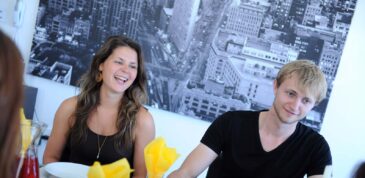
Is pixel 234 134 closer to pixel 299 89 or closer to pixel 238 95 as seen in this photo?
pixel 299 89

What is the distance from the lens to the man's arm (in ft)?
4.73

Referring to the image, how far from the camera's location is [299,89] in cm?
146

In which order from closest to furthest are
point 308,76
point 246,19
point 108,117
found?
point 308,76 < point 108,117 < point 246,19

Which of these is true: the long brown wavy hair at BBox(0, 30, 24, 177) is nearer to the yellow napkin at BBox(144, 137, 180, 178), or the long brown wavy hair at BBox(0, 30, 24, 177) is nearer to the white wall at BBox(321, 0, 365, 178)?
the yellow napkin at BBox(144, 137, 180, 178)

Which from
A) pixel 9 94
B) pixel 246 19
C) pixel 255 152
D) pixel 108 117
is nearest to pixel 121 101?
pixel 108 117

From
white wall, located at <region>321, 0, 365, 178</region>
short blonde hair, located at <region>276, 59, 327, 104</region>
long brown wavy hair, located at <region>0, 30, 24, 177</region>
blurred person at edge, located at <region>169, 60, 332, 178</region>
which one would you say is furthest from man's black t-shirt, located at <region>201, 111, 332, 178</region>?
long brown wavy hair, located at <region>0, 30, 24, 177</region>

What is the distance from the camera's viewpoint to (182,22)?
7.71 ft

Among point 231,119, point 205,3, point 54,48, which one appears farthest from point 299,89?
point 54,48

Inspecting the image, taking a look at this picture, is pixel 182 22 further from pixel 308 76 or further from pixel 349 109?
pixel 349 109

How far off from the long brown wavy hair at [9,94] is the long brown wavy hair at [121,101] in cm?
101

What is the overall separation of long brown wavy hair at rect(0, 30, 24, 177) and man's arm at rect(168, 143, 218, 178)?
2.83 ft

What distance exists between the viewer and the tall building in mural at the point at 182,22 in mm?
2338

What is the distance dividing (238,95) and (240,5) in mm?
564

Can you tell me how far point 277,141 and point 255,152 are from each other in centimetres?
11
